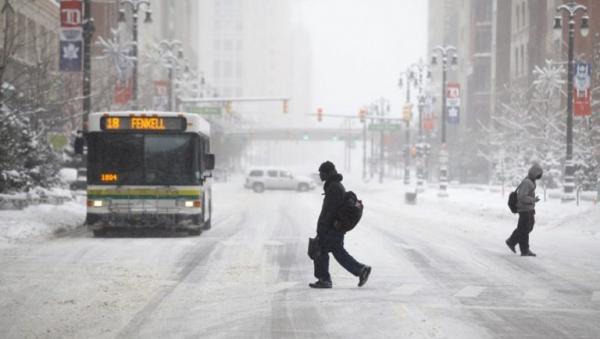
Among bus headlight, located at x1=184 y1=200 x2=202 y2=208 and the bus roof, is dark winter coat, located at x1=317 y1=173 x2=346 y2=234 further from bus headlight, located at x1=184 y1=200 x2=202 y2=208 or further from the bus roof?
the bus roof

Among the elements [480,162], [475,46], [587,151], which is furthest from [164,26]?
[587,151]

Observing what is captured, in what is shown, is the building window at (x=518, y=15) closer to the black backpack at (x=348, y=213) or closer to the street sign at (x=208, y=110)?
the street sign at (x=208, y=110)

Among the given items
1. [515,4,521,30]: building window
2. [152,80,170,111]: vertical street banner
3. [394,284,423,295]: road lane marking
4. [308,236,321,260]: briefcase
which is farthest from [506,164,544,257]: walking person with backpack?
[515,4,521,30]: building window

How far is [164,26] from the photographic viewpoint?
126 meters

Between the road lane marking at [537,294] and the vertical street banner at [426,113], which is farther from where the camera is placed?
the vertical street banner at [426,113]

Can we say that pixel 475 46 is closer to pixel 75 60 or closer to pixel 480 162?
pixel 480 162

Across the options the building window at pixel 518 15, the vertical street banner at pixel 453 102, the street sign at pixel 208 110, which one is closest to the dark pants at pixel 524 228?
the vertical street banner at pixel 453 102

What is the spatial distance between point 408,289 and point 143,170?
9767mm

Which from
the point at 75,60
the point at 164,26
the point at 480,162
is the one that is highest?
the point at 164,26

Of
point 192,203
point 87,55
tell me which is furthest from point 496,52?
point 192,203

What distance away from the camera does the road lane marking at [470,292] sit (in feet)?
40.4

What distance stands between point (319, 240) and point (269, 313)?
2085 millimetres

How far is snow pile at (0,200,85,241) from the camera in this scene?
838 inches

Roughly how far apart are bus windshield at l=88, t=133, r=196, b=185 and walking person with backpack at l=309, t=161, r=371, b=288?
901 centimetres
